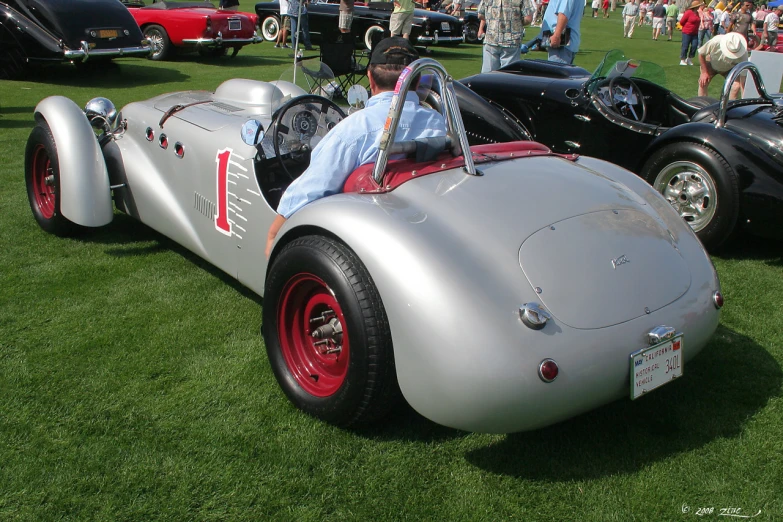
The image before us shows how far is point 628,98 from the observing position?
21.5 feet

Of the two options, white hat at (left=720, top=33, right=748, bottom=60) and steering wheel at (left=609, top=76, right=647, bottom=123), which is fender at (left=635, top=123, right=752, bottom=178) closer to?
steering wheel at (left=609, top=76, right=647, bottom=123)

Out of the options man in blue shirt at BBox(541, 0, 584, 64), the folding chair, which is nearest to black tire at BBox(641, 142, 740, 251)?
man in blue shirt at BBox(541, 0, 584, 64)

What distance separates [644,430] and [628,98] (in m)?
4.40

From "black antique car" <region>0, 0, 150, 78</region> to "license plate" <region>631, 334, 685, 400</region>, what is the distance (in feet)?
33.6

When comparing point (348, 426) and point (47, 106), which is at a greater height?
point (47, 106)

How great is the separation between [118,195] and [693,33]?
733 inches

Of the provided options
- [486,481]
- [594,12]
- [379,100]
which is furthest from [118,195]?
[594,12]

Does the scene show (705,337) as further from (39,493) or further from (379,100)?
(39,493)

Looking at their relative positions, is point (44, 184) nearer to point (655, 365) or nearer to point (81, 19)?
point (655, 365)

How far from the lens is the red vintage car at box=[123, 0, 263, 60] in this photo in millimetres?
13430

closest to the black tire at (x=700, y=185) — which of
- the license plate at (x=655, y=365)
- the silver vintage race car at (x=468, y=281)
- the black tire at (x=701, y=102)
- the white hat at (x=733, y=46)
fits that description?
the black tire at (x=701, y=102)

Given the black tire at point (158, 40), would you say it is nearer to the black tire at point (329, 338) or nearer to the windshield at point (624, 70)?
the windshield at point (624, 70)

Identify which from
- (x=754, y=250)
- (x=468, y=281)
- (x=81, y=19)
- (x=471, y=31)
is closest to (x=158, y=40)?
(x=81, y=19)

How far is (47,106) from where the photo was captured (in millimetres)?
4723
